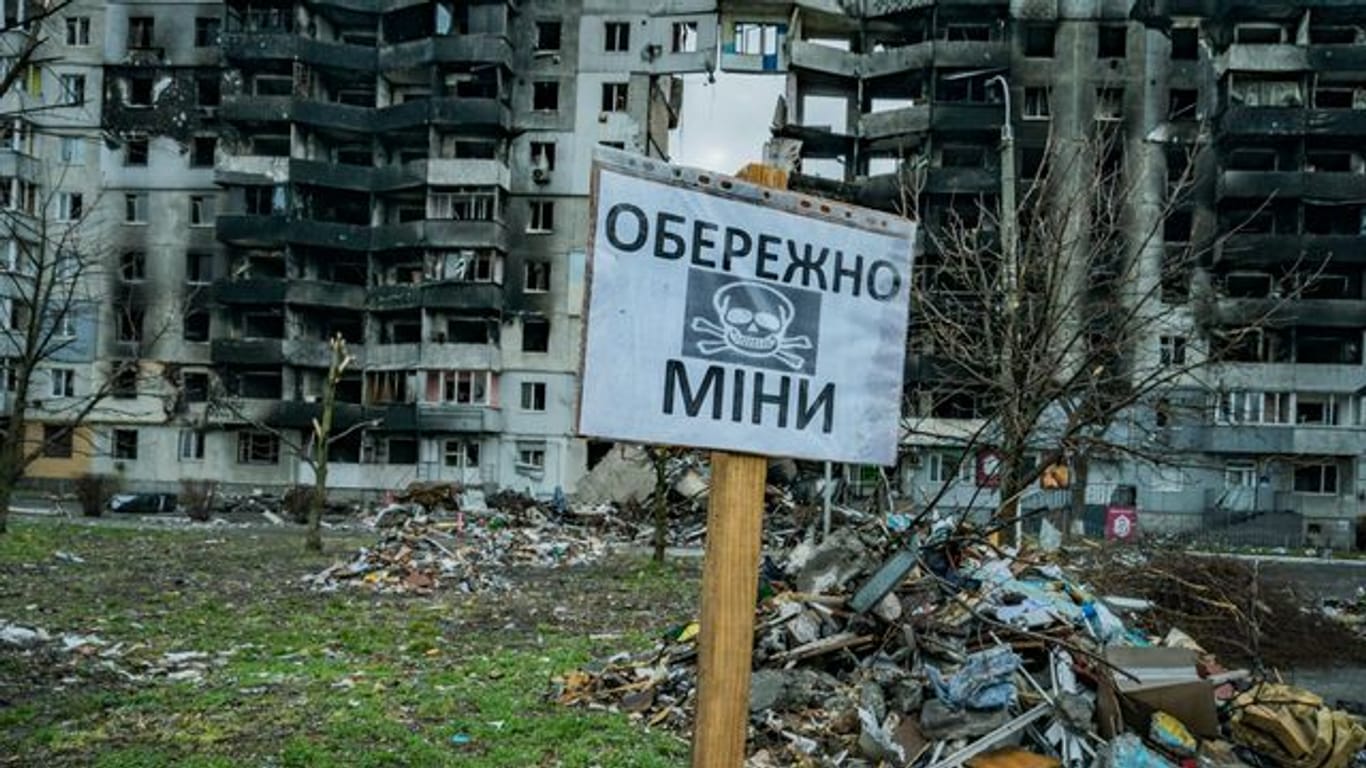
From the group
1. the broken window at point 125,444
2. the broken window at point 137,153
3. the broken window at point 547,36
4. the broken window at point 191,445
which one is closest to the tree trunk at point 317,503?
the broken window at point 191,445

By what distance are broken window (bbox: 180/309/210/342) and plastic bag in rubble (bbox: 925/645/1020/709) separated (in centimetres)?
4624

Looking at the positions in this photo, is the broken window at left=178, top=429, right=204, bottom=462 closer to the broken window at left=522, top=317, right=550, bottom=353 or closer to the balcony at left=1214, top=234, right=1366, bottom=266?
the broken window at left=522, top=317, right=550, bottom=353

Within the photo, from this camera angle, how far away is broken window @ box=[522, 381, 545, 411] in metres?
45.4

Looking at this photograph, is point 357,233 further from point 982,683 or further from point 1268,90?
point 982,683

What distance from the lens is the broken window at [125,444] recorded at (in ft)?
154

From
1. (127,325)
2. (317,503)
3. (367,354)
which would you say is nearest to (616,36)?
(367,354)

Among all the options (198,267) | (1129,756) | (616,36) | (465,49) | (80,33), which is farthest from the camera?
(80,33)

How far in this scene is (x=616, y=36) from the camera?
47.4 m

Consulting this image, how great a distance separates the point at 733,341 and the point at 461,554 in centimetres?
1920

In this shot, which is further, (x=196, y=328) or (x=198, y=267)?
(x=198, y=267)

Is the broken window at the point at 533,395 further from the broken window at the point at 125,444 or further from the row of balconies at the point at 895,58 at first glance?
the row of balconies at the point at 895,58

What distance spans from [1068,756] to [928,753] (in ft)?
3.07

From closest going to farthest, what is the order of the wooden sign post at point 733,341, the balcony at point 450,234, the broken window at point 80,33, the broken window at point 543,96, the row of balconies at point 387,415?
the wooden sign post at point 733,341
the row of balconies at point 387,415
the balcony at point 450,234
the broken window at point 543,96
the broken window at point 80,33

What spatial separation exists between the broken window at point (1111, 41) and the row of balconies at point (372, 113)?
83.7 ft
